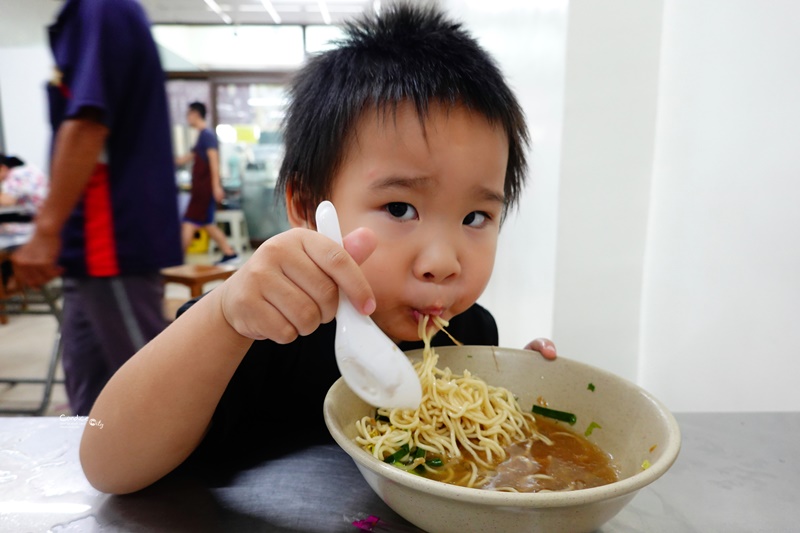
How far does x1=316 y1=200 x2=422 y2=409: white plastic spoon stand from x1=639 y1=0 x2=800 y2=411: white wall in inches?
36.7

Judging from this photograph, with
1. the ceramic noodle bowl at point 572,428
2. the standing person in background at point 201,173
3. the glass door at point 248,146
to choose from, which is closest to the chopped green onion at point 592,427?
the ceramic noodle bowl at point 572,428

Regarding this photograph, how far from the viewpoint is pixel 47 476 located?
677 mm

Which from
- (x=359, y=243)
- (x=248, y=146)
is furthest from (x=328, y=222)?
(x=248, y=146)

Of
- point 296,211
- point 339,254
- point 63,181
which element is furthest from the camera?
point 63,181

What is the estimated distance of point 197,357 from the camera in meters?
0.64

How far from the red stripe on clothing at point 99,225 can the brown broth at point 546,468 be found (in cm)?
133

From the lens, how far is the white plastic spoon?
0.56m

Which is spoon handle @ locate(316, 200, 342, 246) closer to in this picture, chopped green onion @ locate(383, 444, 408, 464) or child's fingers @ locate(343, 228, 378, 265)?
child's fingers @ locate(343, 228, 378, 265)

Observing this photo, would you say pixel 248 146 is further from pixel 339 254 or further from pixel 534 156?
pixel 339 254

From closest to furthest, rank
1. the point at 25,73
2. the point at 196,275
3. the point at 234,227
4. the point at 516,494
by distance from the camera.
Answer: the point at 516,494 < the point at 25,73 < the point at 196,275 < the point at 234,227

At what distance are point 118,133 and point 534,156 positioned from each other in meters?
1.36

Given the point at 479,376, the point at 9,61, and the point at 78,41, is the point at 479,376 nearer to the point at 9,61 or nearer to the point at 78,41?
the point at 78,41

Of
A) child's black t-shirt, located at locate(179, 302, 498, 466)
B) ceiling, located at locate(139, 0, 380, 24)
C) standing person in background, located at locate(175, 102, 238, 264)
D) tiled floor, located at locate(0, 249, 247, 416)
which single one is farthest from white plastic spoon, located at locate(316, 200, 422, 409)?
ceiling, located at locate(139, 0, 380, 24)

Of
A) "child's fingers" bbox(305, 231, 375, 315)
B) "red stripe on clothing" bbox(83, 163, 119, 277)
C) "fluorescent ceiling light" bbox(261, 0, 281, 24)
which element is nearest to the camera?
"child's fingers" bbox(305, 231, 375, 315)
